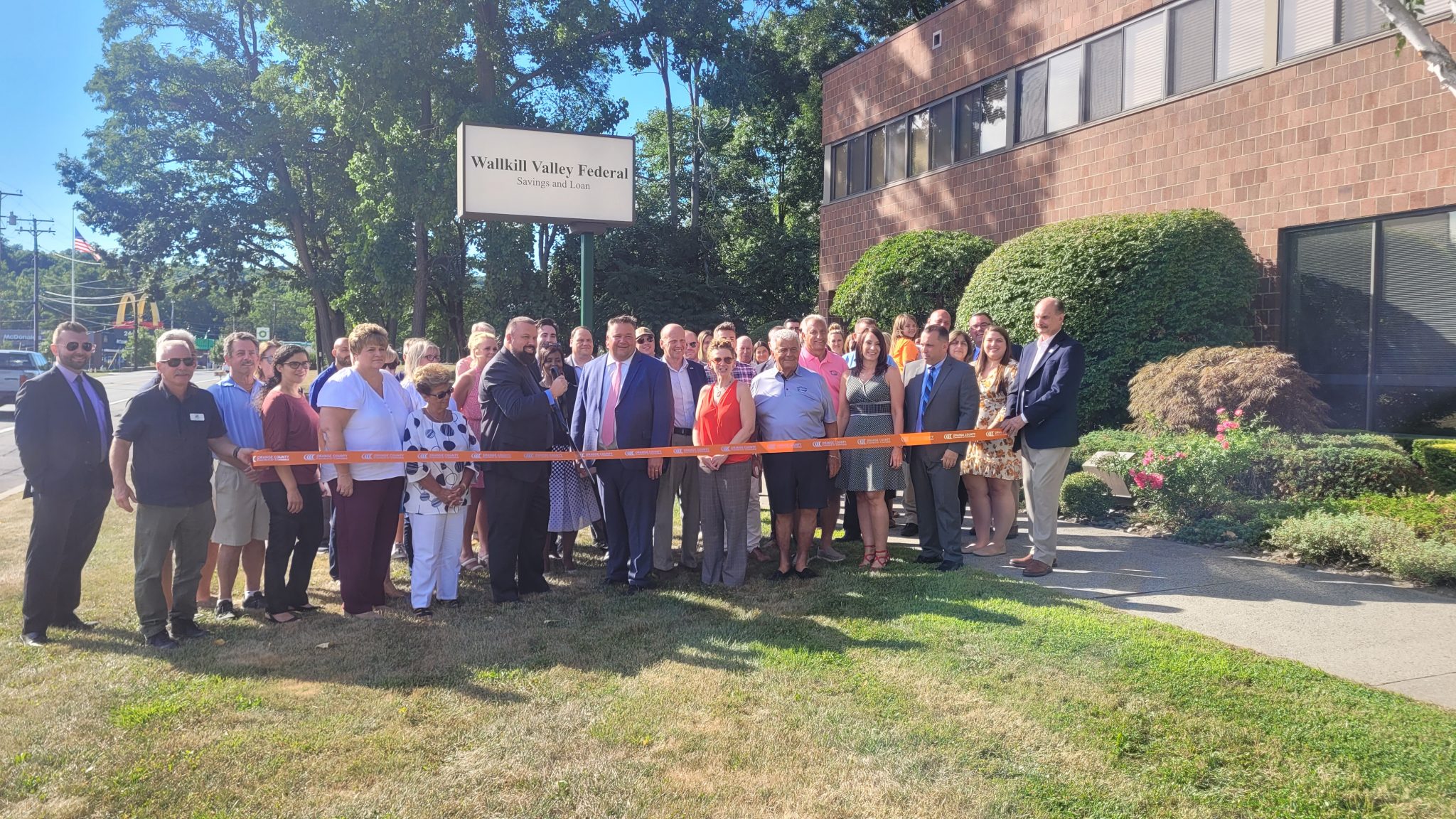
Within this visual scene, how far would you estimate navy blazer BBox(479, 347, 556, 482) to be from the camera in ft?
Answer: 21.6

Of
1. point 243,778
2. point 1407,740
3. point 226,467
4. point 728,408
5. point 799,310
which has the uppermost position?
point 799,310

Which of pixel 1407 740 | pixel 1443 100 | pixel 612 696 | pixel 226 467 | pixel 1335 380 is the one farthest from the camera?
pixel 1335 380

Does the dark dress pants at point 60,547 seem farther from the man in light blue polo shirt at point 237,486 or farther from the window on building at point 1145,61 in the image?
the window on building at point 1145,61

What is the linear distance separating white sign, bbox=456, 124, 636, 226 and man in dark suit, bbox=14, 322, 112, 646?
6.56 meters

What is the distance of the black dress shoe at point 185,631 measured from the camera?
5742mm

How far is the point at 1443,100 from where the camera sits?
9445mm

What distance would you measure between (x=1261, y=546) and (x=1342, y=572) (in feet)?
2.48

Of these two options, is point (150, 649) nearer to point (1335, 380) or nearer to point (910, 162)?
point (1335, 380)

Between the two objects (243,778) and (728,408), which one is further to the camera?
(728,408)

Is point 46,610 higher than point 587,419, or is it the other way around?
point 587,419

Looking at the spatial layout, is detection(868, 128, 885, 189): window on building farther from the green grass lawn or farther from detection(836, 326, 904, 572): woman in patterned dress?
the green grass lawn

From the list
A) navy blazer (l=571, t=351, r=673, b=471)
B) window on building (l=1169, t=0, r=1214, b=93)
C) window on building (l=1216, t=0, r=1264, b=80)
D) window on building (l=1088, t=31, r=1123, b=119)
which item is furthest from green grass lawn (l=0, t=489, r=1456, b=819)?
window on building (l=1088, t=31, r=1123, b=119)

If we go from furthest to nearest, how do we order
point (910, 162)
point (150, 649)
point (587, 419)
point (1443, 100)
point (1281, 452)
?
point (910, 162) < point (1443, 100) < point (1281, 452) < point (587, 419) < point (150, 649)

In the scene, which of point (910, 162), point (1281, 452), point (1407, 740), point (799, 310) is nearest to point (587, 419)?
point (1407, 740)
